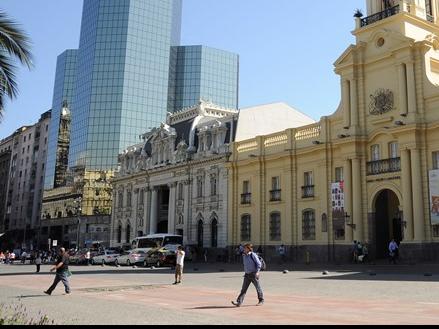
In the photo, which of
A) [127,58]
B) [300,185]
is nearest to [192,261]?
[300,185]

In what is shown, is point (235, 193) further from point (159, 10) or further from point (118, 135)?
point (159, 10)

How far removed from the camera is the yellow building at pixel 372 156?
33438 mm

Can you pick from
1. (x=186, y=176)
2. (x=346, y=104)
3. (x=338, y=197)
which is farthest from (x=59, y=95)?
(x=338, y=197)

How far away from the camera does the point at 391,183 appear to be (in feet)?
115

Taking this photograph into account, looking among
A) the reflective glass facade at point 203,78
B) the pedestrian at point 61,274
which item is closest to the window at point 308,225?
the pedestrian at point 61,274

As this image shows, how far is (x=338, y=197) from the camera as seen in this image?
38.1m

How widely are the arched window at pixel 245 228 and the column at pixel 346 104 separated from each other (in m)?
13.0

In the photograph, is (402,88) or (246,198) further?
(246,198)

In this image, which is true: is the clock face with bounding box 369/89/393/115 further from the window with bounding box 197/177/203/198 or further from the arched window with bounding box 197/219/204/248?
the arched window with bounding box 197/219/204/248

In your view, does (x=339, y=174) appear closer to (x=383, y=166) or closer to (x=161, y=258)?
(x=383, y=166)

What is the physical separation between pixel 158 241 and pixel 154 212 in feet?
32.0

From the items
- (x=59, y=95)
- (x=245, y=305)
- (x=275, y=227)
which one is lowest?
(x=245, y=305)

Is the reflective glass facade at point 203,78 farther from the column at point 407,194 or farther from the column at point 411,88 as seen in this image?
the column at point 407,194

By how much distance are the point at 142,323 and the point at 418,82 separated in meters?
29.1
